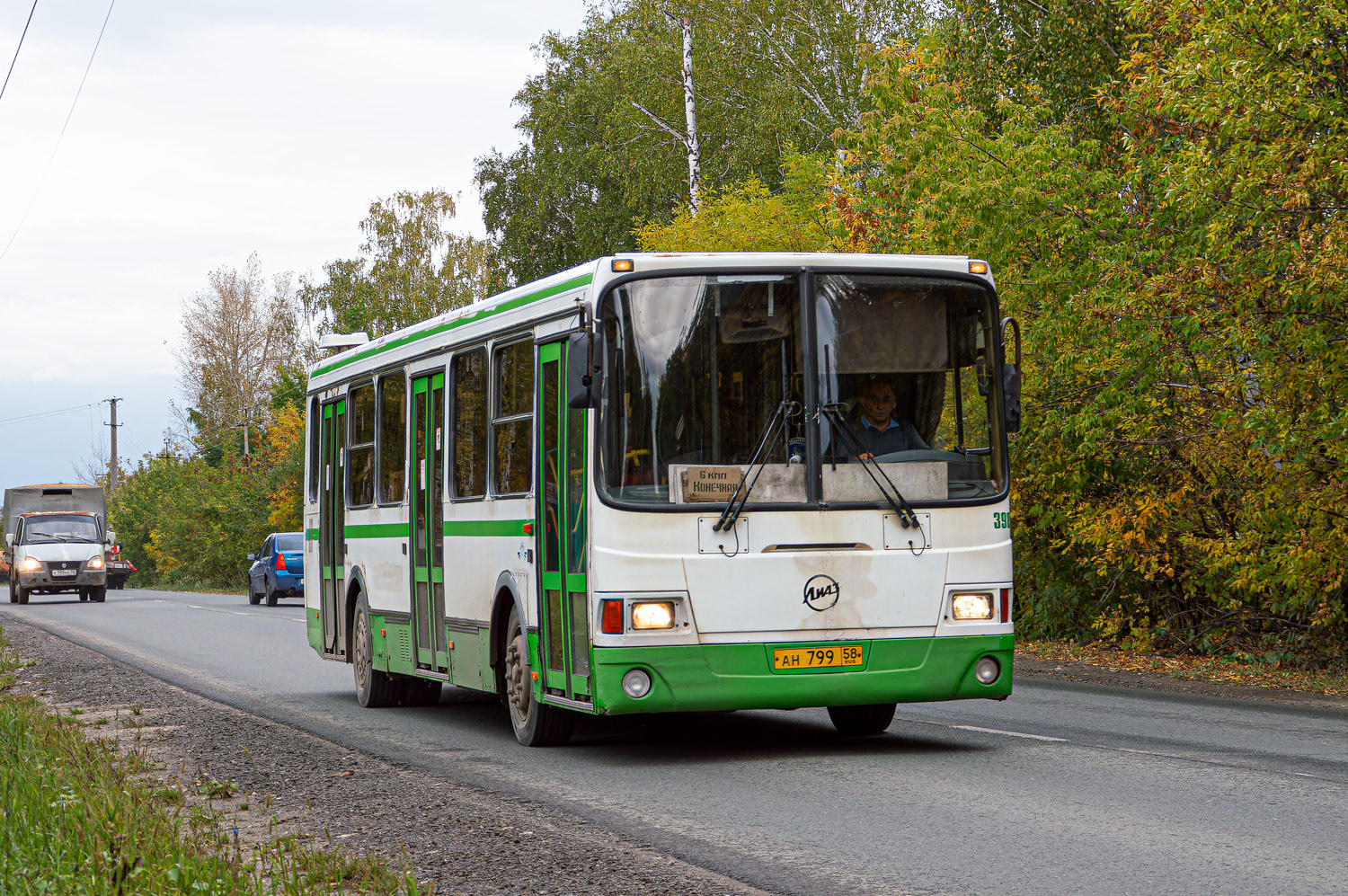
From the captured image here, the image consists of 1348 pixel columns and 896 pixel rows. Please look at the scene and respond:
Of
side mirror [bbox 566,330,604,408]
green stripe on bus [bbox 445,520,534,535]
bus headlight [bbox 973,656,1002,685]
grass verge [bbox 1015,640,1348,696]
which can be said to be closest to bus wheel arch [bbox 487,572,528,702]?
green stripe on bus [bbox 445,520,534,535]

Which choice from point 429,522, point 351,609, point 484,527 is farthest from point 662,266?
point 351,609

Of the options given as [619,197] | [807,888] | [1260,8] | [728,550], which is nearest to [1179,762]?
[728,550]

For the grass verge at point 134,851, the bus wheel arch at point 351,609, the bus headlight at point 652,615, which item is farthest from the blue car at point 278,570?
the grass verge at point 134,851

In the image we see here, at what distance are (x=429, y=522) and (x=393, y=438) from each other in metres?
1.28

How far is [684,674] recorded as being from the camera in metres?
9.37

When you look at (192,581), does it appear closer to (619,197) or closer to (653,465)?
(619,197)

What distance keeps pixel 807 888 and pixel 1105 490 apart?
14143 mm

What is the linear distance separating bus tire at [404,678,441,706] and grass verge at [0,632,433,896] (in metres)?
5.39

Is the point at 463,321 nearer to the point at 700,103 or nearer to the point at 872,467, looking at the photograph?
the point at 872,467

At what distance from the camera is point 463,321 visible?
12.0 m

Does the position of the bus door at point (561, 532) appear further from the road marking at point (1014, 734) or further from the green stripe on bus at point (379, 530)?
the road marking at point (1014, 734)

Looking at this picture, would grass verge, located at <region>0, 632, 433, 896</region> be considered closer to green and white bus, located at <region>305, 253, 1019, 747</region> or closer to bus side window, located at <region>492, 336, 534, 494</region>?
green and white bus, located at <region>305, 253, 1019, 747</region>

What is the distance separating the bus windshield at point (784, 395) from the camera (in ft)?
31.1

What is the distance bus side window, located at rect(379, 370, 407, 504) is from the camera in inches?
516
